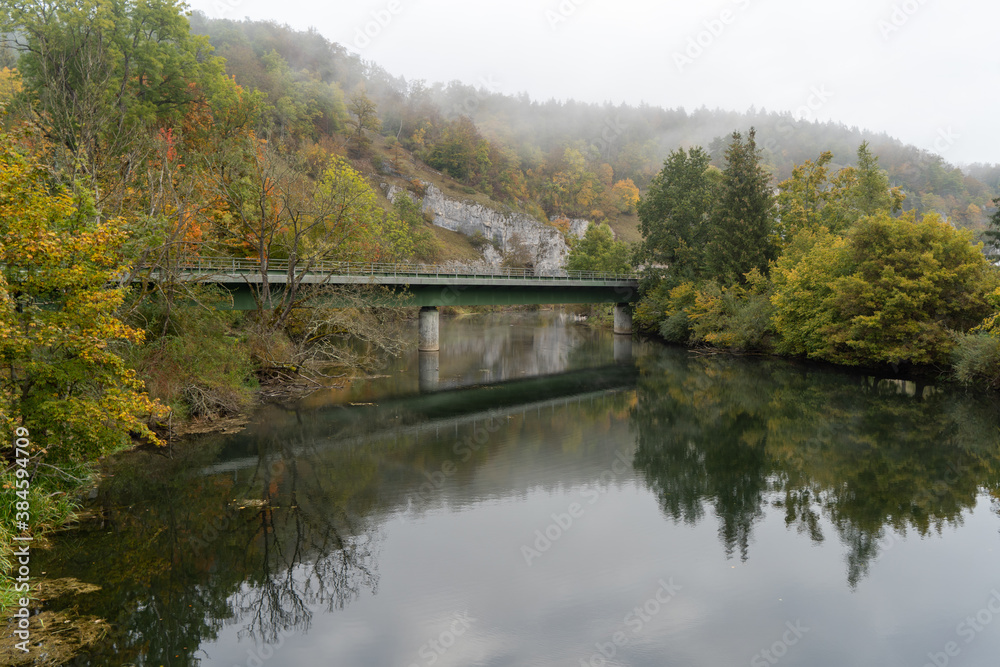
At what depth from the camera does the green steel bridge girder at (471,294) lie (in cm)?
3284

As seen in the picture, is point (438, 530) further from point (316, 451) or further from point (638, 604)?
point (316, 451)

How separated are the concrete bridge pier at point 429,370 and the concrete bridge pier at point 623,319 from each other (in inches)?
977

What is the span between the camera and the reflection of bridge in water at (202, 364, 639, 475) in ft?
74.2

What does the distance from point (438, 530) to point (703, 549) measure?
637 centimetres

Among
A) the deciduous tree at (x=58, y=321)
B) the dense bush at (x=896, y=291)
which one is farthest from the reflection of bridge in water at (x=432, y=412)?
the dense bush at (x=896, y=291)

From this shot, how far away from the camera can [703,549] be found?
555 inches

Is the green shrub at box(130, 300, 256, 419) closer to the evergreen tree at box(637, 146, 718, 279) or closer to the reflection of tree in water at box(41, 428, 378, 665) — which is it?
the reflection of tree in water at box(41, 428, 378, 665)

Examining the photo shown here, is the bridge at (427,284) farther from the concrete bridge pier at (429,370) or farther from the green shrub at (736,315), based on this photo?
the green shrub at (736,315)

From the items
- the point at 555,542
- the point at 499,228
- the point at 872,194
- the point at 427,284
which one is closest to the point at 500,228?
the point at 499,228

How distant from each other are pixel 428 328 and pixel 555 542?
33013mm

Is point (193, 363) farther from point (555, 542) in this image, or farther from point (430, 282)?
point (430, 282)

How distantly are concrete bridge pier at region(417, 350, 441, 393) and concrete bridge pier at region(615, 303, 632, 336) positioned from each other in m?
24.8

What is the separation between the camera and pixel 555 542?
14.6 m

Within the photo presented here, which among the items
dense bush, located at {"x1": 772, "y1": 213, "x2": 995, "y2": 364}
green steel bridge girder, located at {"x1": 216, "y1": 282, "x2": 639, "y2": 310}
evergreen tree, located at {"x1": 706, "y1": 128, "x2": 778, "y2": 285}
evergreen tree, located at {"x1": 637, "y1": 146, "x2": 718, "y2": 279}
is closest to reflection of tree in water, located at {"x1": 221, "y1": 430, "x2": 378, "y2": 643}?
green steel bridge girder, located at {"x1": 216, "y1": 282, "x2": 639, "y2": 310}
